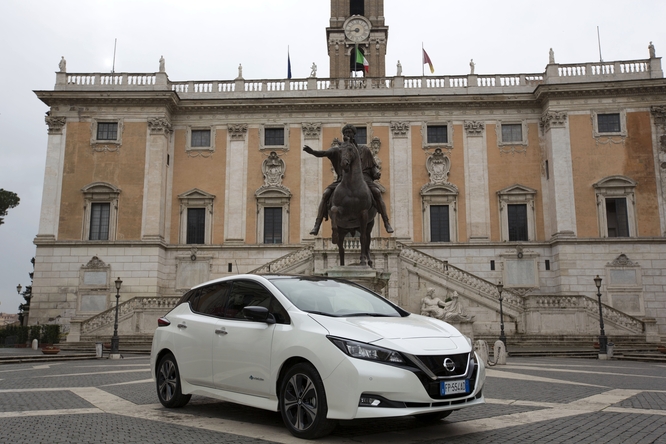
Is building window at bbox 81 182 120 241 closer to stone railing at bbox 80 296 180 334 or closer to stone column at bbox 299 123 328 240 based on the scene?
stone railing at bbox 80 296 180 334

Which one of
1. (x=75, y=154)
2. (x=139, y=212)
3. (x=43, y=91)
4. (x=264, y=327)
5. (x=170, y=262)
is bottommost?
(x=264, y=327)

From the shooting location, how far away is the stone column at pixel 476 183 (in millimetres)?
36375

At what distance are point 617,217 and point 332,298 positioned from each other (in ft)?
109

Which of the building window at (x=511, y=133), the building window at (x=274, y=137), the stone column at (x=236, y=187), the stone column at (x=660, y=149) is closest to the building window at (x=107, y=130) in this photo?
the stone column at (x=236, y=187)

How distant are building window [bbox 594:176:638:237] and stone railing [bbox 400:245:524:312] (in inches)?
383

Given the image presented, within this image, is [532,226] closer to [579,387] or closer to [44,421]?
[579,387]

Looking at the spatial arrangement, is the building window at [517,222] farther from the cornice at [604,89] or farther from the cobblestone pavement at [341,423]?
the cobblestone pavement at [341,423]

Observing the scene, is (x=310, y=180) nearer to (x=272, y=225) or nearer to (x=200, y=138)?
(x=272, y=225)

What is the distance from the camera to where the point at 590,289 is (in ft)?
112

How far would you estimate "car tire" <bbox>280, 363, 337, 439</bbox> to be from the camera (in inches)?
228

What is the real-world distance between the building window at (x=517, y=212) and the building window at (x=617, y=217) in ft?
14.3

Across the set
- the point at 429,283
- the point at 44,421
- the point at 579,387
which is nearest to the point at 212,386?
the point at 44,421

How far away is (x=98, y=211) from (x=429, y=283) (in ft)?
69.0

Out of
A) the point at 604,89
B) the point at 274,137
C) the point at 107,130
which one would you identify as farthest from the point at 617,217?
the point at 107,130
